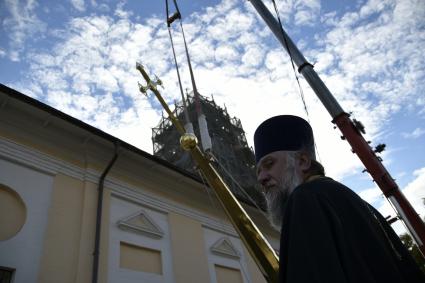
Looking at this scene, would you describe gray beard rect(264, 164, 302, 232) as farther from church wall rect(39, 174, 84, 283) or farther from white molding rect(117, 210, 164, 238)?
white molding rect(117, 210, 164, 238)

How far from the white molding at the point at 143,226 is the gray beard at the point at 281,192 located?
584cm

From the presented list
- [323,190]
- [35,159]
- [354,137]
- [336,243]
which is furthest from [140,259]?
[336,243]

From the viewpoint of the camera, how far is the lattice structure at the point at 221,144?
1891 cm

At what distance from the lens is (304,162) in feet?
7.95

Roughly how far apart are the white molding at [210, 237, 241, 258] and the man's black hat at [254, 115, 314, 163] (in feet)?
23.6

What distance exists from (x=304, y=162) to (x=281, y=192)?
28cm

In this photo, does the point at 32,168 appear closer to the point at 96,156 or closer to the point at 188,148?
the point at 96,156

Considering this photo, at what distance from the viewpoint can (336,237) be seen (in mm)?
1547

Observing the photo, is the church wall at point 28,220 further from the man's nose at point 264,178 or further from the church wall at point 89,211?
the man's nose at point 264,178

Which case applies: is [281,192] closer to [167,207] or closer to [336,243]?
[336,243]

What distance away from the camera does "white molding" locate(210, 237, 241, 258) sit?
9.71m

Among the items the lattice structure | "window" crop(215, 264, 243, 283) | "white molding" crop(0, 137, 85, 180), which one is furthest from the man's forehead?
the lattice structure

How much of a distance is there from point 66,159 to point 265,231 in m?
8.17

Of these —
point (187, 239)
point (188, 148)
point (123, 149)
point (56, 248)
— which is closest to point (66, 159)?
point (123, 149)
